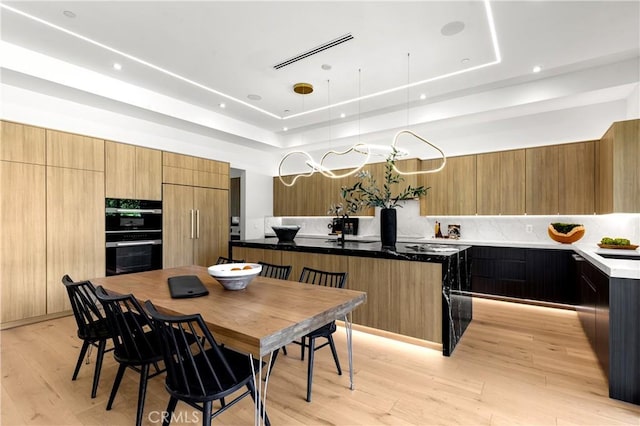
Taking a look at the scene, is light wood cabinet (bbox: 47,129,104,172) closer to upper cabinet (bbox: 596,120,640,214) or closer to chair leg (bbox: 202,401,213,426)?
chair leg (bbox: 202,401,213,426)

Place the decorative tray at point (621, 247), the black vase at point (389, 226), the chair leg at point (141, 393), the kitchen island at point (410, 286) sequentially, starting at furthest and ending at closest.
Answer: the black vase at point (389, 226) < the decorative tray at point (621, 247) < the kitchen island at point (410, 286) < the chair leg at point (141, 393)

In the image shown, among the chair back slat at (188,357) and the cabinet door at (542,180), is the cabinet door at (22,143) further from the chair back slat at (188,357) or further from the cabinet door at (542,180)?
the cabinet door at (542,180)

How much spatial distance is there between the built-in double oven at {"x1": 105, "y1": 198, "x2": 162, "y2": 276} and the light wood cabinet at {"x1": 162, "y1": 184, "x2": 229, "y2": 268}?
12 centimetres

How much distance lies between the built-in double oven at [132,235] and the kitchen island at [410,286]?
2439 millimetres

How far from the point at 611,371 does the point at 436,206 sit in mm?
3336

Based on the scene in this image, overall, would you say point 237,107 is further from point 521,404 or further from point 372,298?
point 521,404

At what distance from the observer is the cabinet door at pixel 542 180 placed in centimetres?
437

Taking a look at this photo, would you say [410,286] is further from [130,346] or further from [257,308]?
[130,346]

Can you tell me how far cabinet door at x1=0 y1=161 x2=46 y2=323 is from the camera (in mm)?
3463

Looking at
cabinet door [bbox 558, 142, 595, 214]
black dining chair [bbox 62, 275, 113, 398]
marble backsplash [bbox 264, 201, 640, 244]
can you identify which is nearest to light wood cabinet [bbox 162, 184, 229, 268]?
marble backsplash [bbox 264, 201, 640, 244]

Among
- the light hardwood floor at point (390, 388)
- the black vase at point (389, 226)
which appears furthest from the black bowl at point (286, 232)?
the light hardwood floor at point (390, 388)

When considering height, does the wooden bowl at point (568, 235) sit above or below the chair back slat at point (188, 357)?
above

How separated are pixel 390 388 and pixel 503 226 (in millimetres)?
3697

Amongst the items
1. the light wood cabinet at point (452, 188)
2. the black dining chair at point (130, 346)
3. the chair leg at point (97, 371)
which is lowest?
Result: the chair leg at point (97, 371)
